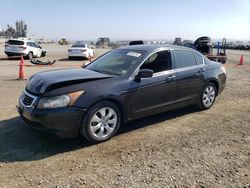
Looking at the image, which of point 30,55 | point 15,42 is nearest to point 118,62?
point 30,55

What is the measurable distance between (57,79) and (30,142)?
1137mm

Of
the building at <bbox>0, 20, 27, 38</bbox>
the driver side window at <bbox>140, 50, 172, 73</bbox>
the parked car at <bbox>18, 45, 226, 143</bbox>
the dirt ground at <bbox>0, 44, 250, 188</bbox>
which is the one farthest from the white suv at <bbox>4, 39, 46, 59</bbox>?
the building at <bbox>0, 20, 27, 38</bbox>

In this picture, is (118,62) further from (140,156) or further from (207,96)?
(207,96)

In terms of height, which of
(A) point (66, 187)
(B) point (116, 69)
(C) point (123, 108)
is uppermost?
(B) point (116, 69)

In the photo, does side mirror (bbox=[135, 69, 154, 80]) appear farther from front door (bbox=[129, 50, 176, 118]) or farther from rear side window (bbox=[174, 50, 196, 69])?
rear side window (bbox=[174, 50, 196, 69])

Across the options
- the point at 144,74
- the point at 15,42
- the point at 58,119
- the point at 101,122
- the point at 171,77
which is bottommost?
the point at 101,122

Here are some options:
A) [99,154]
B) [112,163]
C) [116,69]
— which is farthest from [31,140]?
[116,69]

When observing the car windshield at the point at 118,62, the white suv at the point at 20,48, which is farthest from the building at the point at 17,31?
the car windshield at the point at 118,62

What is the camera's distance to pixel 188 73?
6.51 metres

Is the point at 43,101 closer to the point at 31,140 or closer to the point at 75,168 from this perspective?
the point at 31,140

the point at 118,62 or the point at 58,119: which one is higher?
the point at 118,62

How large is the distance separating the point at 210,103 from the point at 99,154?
3658 mm

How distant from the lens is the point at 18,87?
10.0 metres

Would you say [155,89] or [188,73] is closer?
[155,89]
